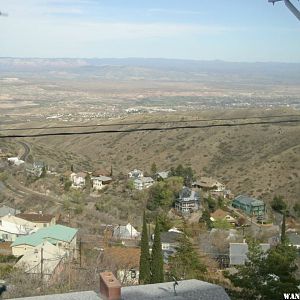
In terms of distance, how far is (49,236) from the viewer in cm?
2552

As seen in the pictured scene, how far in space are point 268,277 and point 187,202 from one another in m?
27.0

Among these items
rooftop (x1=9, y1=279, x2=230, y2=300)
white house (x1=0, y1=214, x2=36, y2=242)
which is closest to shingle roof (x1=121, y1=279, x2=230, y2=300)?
rooftop (x1=9, y1=279, x2=230, y2=300)

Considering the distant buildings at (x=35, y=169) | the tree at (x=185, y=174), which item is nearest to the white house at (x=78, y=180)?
the distant buildings at (x=35, y=169)

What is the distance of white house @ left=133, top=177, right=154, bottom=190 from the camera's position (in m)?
43.7

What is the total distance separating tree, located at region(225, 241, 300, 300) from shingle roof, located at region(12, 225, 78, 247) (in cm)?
1345

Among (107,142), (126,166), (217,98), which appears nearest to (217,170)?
(126,166)

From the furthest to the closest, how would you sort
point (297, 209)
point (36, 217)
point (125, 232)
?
1. point (297, 209)
2. point (36, 217)
3. point (125, 232)

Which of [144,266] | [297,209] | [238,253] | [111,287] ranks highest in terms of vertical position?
[111,287]

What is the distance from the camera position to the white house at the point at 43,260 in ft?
59.3

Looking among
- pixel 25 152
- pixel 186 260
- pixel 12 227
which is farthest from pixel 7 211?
pixel 25 152

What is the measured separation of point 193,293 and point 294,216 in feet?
98.3

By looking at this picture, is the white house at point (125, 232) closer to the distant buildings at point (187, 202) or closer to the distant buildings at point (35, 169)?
the distant buildings at point (187, 202)

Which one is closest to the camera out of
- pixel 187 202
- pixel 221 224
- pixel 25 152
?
pixel 221 224

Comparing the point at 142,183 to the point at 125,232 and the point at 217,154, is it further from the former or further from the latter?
the point at 217,154
